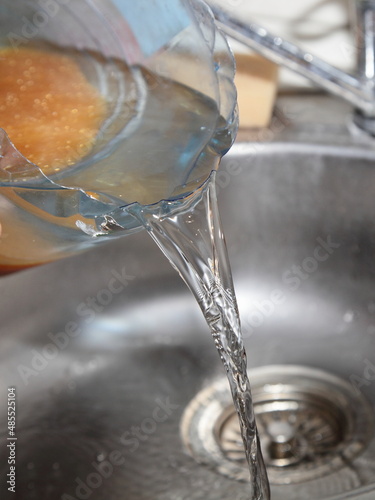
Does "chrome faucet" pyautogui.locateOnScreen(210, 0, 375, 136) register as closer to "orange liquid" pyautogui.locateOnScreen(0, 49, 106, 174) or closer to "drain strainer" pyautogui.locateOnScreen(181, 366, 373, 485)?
"orange liquid" pyautogui.locateOnScreen(0, 49, 106, 174)

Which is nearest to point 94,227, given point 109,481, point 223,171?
point 109,481

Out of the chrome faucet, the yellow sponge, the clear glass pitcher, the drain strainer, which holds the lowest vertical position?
the drain strainer

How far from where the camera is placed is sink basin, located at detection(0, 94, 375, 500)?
57 centimetres

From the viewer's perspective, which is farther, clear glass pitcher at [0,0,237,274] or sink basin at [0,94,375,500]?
sink basin at [0,94,375,500]

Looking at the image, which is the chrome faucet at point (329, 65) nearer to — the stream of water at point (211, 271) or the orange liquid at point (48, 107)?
the orange liquid at point (48, 107)

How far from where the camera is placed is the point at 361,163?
0.73m

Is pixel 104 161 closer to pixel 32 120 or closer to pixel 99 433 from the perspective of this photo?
pixel 32 120

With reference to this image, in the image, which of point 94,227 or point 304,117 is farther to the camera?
point 304,117

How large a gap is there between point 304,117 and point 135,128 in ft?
1.13

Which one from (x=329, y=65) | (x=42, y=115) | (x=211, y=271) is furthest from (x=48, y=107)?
(x=329, y=65)

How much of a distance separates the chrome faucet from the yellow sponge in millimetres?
56

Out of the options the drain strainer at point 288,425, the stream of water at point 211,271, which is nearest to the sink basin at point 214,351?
the drain strainer at point 288,425

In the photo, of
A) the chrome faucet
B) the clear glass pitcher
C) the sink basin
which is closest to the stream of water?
the clear glass pitcher

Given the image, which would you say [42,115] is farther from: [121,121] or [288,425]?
[288,425]
